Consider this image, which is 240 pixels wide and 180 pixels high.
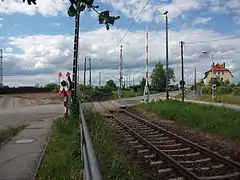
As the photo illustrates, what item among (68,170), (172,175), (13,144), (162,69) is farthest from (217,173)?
(162,69)

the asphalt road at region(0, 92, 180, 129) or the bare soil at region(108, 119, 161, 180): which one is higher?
the asphalt road at region(0, 92, 180, 129)

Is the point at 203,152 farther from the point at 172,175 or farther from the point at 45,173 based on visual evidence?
the point at 45,173

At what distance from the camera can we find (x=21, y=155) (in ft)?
24.8

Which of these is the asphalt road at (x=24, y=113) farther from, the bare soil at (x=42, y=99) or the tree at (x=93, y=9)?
the tree at (x=93, y=9)

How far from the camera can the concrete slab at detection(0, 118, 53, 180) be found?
595 centimetres

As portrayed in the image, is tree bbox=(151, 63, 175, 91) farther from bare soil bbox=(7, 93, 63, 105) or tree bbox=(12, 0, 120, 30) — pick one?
tree bbox=(12, 0, 120, 30)

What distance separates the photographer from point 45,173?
5832 mm

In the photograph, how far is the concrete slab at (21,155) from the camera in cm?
595

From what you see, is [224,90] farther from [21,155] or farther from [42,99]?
[21,155]

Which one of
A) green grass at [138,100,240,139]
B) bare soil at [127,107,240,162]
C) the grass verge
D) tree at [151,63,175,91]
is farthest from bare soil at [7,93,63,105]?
tree at [151,63,175,91]

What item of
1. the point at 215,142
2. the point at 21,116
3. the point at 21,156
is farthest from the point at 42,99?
the point at 21,156

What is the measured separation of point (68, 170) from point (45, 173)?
1.41 ft

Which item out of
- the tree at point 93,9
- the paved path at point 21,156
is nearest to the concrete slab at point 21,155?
the paved path at point 21,156

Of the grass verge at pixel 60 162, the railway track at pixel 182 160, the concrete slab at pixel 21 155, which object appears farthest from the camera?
the railway track at pixel 182 160
